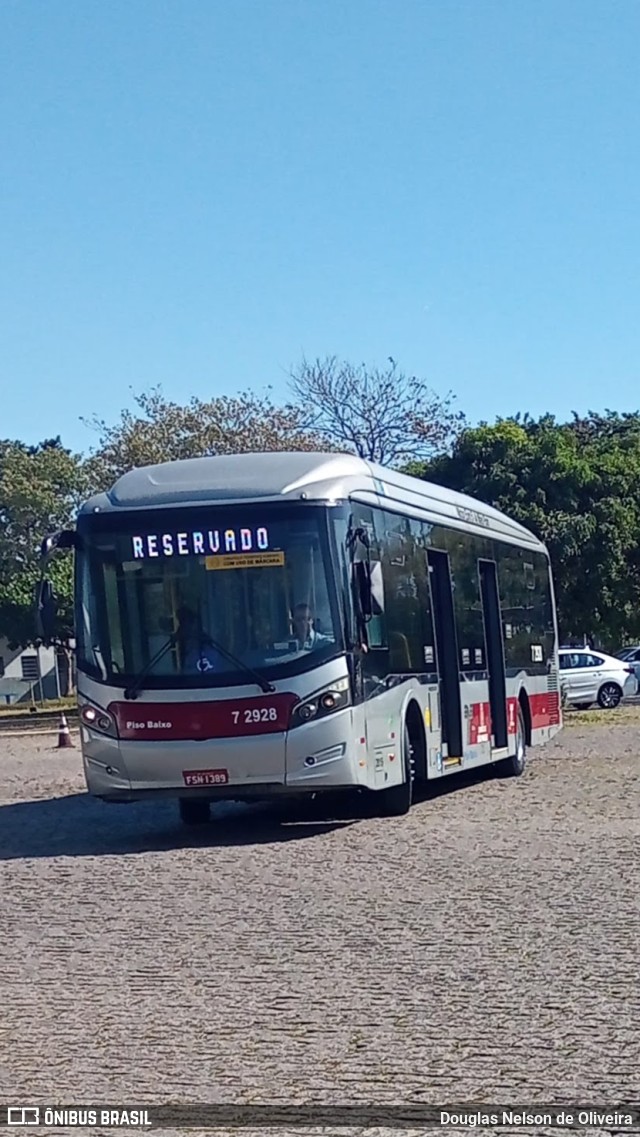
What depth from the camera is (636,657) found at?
5078cm

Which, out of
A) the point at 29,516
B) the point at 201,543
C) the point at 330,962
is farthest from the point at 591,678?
the point at 330,962

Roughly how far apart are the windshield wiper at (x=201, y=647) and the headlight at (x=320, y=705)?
0.31 meters

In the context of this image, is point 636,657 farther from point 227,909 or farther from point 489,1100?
point 489,1100

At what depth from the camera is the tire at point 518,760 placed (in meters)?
22.1

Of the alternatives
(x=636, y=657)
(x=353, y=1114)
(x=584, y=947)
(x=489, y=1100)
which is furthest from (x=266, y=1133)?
→ (x=636, y=657)

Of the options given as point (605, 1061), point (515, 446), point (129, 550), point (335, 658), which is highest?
point (515, 446)

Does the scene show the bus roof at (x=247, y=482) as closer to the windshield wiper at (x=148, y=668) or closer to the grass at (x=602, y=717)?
the windshield wiper at (x=148, y=668)

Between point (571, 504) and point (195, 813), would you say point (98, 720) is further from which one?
point (571, 504)

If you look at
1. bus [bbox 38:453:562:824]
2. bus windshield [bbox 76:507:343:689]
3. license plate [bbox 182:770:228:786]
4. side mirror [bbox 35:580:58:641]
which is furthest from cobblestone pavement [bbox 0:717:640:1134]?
side mirror [bbox 35:580:58:641]

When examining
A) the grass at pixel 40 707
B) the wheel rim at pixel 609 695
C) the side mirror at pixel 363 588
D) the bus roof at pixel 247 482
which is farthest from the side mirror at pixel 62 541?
the grass at pixel 40 707

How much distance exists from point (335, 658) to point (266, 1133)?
29.2ft

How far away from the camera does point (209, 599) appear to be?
49.5 feet

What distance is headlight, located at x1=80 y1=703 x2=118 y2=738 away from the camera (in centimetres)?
1514

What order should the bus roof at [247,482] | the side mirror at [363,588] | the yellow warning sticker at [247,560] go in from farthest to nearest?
1. the bus roof at [247,482]
2. the side mirror at [363,588]
3. the yellow warning sticker at [247,560]
